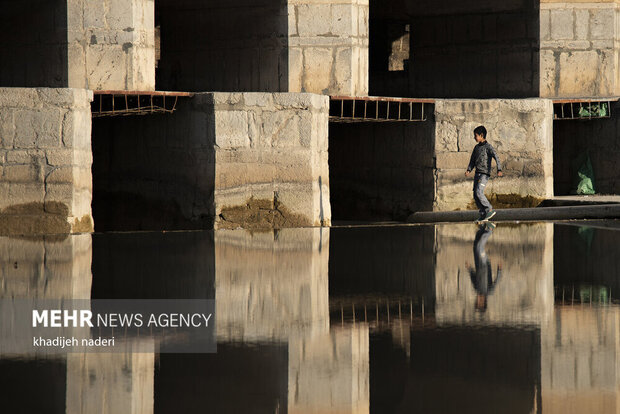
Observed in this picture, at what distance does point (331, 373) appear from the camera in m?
6.23

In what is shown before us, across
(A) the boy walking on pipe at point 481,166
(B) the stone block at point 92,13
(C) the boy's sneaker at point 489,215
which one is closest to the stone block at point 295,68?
(B) the stone block at point 92,13

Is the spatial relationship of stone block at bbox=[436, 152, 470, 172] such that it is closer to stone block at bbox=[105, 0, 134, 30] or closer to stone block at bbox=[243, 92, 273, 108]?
stone block at bbox=[243, 92, 273, 108]

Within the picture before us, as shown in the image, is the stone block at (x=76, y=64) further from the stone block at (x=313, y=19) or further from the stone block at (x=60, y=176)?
the stone block at (x=313, y=19)

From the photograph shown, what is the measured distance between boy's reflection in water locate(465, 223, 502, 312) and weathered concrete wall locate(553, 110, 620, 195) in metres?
7.93

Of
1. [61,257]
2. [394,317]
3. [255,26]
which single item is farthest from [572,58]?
[394,317]

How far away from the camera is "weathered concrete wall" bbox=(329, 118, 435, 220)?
19719mm

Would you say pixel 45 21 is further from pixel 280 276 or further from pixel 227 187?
pixel 280 276

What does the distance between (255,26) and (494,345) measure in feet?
42.7

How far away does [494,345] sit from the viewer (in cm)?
695

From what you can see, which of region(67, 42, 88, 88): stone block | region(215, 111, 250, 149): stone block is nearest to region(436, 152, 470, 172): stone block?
region(215, 111, 250, 149): stone block

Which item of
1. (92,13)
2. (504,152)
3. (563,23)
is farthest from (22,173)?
(563,23)

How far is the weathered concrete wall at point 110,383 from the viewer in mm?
5449

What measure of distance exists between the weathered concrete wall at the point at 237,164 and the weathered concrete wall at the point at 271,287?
1.96 m

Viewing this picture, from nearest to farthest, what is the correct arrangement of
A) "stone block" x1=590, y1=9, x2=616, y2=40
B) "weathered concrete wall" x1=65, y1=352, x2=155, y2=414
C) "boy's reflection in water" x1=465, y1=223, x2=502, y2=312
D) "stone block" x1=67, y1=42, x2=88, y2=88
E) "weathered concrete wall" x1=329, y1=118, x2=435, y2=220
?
"weathered concrete wall" x1=65, y1=352, x2=155, y2=414
"boy's reflection in water" x1=465, y1=223, x2=502, y2=312
"stone block" x1=67, y1=42, x2=88, y2=88
"weathered concrete wall" x1=329, y1=118, x2=435, y2=220
"stone block" x1=590, y1=9, x2=616, y2=40
